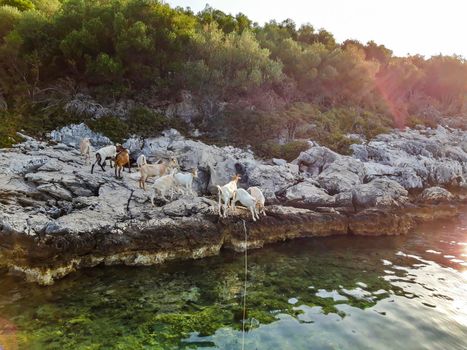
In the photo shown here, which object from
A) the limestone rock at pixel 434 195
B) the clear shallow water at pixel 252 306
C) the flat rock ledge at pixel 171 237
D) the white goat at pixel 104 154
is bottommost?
the clear shallow water at pixel 252 306

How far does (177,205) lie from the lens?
632 inches

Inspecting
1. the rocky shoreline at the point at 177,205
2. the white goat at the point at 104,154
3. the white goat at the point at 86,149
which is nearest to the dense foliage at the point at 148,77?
the rocky shoreline at the point at 177,205

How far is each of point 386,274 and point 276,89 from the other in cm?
3290

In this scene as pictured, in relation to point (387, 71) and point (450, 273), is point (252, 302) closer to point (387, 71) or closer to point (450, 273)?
point (450, 273)

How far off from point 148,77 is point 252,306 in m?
27.7

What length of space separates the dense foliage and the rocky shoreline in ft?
13.0

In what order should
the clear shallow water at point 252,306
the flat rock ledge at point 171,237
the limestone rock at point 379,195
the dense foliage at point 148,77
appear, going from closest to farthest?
the clear shallow water at point 252,306
the flat rock ledge at point 171,237
the limestone rock at point 379,195
the dense foliage at point 148,77

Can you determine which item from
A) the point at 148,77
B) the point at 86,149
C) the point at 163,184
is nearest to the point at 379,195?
the point at 163,184

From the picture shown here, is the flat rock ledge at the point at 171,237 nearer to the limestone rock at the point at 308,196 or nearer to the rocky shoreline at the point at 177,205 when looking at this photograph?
the rocky shoreline at the point at 177,205

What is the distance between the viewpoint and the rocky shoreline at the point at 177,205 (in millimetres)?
12750

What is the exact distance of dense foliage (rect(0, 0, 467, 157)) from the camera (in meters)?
29.0

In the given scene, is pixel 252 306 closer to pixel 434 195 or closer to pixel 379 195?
pixel 379 195

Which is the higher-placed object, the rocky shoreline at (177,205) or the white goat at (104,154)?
the white goat at (104,154)

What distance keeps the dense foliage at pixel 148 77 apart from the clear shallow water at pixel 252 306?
1448 cm
